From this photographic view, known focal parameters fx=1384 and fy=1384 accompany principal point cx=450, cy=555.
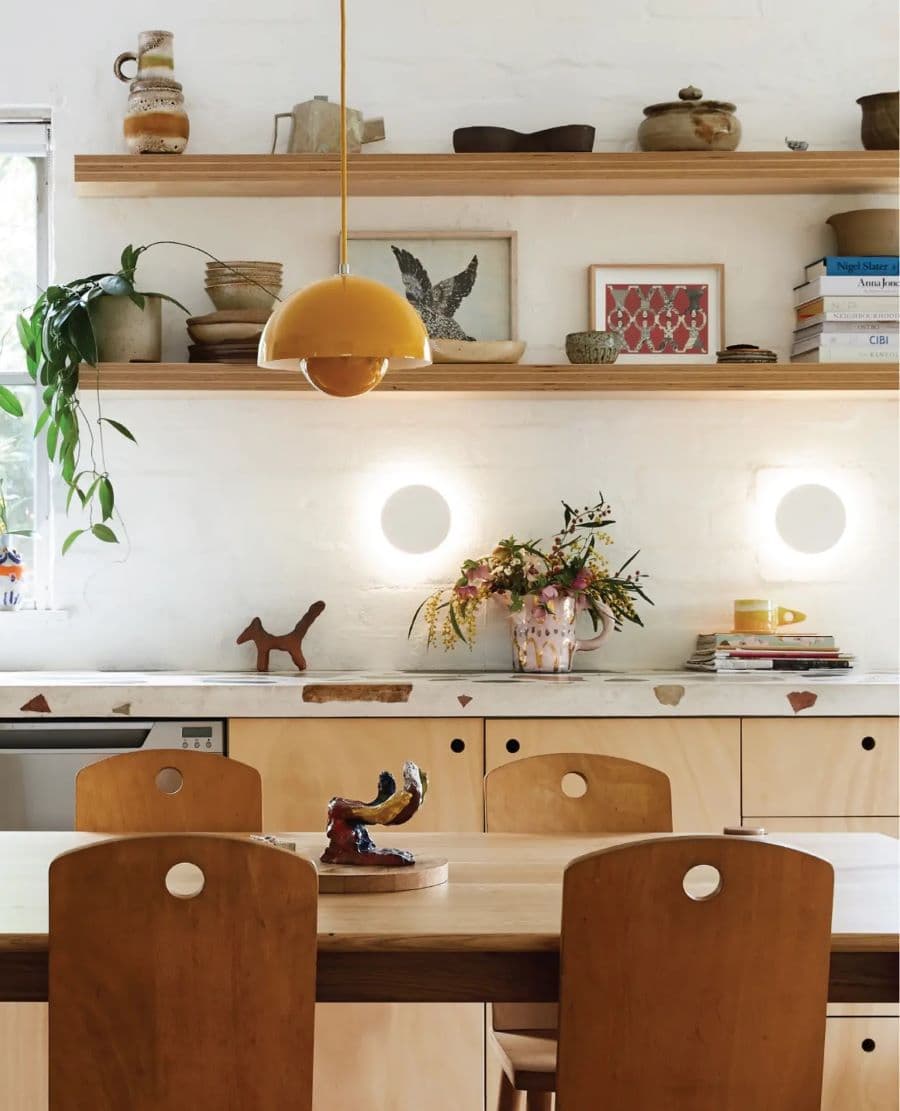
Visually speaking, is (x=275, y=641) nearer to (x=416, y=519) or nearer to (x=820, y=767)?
(x=416, y=519)

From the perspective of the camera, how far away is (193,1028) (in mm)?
1593

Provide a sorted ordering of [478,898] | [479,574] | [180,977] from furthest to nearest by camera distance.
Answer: [479,574] → [478,898] → [180,977]

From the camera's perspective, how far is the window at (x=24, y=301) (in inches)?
160

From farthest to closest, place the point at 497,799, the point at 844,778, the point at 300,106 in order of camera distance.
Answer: the point at 300,106
the point at 844,778
the point at 497,799

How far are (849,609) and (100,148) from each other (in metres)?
2.56

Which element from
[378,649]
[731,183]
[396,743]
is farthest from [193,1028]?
[731,183]

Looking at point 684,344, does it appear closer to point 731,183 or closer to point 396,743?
point 731,183

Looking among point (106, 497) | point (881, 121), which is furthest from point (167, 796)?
point (881, 121)

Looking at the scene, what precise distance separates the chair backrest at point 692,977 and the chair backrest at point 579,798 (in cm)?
91

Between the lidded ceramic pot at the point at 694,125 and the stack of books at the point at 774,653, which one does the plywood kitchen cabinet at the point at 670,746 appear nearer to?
the stack of books at the point at 774,653

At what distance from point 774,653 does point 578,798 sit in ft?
4.15

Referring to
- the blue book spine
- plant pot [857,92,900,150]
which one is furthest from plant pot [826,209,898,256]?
plant pot [857,92,900,150]

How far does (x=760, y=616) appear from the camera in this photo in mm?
3875

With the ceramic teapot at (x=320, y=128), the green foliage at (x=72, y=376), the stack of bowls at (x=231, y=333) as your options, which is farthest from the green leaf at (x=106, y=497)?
the ceramic teapot at (x=320, y=128)
